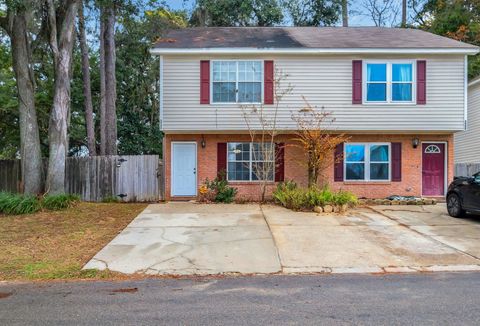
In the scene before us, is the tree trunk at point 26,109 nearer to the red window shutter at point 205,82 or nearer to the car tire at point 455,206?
the red window shutter at point 205,82

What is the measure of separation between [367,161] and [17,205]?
39.2 ft

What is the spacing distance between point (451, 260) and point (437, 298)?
7.56 ft

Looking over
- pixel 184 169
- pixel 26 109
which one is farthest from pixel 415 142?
pixel 26 109

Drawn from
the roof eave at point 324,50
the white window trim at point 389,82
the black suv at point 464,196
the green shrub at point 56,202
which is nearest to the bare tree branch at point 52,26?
the roof eave at point 324,50

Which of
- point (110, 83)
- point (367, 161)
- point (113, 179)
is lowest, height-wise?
point (113, 179)

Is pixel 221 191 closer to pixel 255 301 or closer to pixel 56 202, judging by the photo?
pixel 56 202

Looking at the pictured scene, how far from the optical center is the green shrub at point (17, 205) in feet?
35.2

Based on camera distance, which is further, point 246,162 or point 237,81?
point 246,162

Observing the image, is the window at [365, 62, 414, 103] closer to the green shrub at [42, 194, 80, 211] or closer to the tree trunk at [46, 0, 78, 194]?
the tree trunk at [46, 0, 78, 194]

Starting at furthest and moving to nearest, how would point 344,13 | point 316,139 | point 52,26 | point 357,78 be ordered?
point 344,13 < point 357,78 < point 316,139 < point 52,26

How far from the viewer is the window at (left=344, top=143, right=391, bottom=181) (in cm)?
1469

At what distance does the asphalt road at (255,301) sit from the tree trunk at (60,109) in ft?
24.3

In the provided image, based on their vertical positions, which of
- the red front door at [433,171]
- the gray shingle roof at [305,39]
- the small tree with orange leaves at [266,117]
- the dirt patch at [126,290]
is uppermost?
the gray shingle roof at [305,39]

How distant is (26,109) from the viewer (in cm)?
1248
